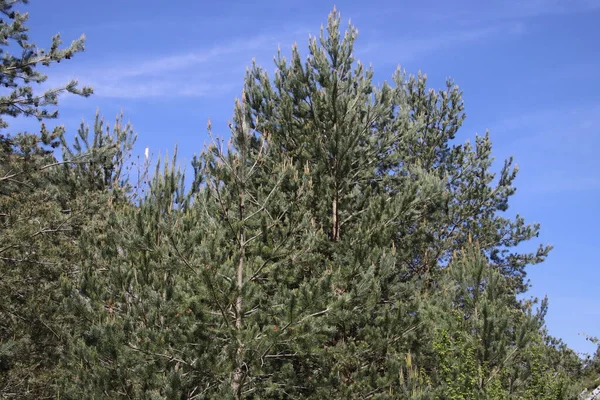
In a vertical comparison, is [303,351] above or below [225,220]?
below

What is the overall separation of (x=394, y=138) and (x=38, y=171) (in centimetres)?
844

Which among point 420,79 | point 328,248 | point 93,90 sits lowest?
point 328,248

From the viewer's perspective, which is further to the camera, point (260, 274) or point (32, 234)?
point (32, 234)

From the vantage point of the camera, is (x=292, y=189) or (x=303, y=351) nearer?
(x=303, y=351)

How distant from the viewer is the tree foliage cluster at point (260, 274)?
859cm

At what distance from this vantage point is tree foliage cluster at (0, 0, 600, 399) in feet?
28.2

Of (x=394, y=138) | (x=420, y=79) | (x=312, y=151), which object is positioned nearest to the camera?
(x=312, y=151)

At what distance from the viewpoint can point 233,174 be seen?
8.68 meters

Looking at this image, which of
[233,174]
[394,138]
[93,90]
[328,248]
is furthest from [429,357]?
[93,90]

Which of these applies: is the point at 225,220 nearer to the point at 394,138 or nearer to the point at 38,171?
the point at 394,138

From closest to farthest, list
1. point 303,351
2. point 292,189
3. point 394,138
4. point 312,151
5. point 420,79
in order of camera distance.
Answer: point 303,351, point 292,189, point 312,151, point 394,138, point 420,79

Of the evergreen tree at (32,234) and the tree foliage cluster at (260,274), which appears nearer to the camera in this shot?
the tree foliage cluster at (260,274)

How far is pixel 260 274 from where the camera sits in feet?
29.8

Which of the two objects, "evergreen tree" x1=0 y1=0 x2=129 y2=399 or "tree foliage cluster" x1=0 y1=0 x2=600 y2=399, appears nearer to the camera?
"tree foliage cluster" x1=0 y1=0 x2=600 y2=399
